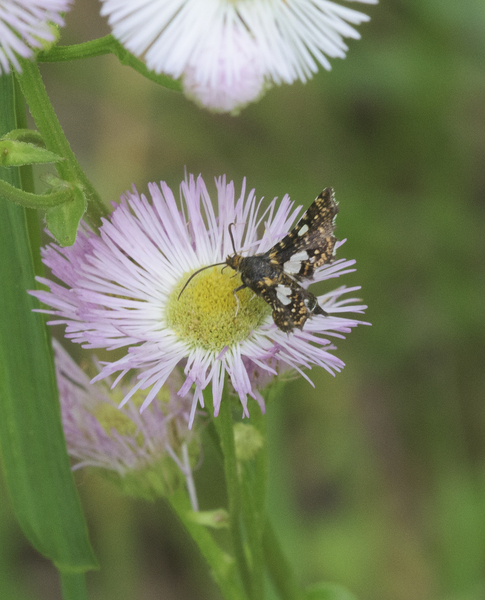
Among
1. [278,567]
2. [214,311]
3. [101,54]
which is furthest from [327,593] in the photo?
[101,54]

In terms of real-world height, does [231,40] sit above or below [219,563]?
above

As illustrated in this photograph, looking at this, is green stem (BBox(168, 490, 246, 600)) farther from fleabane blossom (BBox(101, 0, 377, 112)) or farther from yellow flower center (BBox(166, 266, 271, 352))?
fleabane blossom (BBox(101, 0, 377, 112))

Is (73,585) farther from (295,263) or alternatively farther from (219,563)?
(295,263)

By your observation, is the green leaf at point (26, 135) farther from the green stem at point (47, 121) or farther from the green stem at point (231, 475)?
the green stem at point (231, 475)

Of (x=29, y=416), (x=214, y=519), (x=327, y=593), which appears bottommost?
(x=327, y=593)

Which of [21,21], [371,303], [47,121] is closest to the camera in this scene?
[21,21]

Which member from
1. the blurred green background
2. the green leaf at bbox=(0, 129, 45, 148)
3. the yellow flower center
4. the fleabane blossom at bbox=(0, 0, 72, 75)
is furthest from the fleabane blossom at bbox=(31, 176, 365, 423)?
the blurred green background

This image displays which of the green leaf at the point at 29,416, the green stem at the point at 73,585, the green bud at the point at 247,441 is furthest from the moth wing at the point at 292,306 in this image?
the green stem at the point at 73,585
